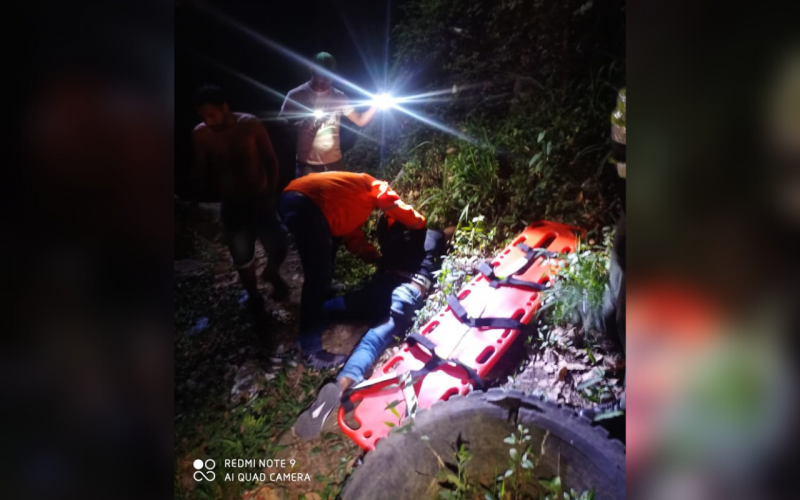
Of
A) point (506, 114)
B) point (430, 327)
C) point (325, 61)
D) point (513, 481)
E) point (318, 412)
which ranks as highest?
point (325, 61)

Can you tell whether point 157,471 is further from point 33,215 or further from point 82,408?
point 33,215

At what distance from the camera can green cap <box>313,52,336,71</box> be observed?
1.63 metres

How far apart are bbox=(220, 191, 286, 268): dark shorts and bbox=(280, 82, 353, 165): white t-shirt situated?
0.63ft

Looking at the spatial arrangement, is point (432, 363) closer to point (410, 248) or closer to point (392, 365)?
point (392, 365)

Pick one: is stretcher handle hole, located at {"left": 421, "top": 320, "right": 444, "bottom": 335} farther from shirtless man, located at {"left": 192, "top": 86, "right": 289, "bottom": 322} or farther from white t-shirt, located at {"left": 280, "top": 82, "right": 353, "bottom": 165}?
white t-shirt, located at {"left": 280, "top": 82, "right": 353, "bottom": 165}

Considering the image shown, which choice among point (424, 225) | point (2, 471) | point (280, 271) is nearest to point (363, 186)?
point (424, 225)

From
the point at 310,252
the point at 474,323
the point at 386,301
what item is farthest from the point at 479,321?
the point at 310,252

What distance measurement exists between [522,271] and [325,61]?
88 centimetres

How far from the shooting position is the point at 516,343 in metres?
1.52

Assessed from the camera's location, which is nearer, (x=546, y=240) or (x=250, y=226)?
(x=546, y=240)

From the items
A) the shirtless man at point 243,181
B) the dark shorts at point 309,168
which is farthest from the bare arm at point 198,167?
the dark shorts at point 309,168

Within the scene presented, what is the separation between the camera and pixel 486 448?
1505 millimetres

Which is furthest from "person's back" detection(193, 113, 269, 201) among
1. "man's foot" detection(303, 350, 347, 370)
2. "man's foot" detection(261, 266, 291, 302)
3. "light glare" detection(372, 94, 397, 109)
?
"man's foot" detection(303, 350, 347, 370)

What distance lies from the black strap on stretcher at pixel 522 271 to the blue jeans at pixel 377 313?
8.2 inches
